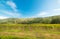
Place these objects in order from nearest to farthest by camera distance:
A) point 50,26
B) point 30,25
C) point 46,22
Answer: point 50,26, point 30,25, point 46,22

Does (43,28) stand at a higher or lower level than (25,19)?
lower

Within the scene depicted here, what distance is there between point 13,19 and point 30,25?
3015mm

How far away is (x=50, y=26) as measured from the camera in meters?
14.7

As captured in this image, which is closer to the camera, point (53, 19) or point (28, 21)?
point (53, 19)

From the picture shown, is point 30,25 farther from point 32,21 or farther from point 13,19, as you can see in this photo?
point 13,19

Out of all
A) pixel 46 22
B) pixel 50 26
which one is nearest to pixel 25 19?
pixel 46 22

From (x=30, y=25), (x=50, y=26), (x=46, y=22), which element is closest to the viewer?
(x=50, y=26)

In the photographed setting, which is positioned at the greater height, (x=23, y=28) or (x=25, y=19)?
(x=25, y=19)

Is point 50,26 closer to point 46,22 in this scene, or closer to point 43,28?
point 43,28

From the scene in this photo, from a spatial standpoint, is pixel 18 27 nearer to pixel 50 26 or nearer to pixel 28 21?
pixel 28 21

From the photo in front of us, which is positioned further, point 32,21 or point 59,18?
point 32,21

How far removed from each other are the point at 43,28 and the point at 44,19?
6.38ft

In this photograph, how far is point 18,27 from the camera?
1552cm

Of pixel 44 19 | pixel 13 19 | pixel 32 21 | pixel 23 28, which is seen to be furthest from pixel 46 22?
pixel 13 19
